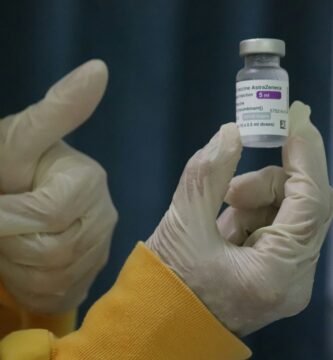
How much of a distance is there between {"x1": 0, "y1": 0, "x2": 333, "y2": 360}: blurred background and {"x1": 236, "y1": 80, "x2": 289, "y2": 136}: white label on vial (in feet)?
1.08

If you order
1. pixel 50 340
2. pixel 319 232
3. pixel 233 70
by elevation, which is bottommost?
pixel 50 340

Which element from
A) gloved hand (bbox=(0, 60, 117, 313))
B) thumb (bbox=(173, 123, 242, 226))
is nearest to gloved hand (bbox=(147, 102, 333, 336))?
thumb (bbox=(173, 123, 242, 226))

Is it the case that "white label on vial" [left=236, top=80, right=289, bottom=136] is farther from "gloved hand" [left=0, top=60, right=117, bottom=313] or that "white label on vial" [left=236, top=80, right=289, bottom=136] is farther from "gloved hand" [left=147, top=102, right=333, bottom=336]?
"gloved hand" [left=0, top=60, right=117, bottom=313]

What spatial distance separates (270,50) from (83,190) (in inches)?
13.2

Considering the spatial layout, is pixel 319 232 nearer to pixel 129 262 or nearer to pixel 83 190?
pixel 129 262

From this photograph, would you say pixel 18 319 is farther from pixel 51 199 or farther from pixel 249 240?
pixel 249 240

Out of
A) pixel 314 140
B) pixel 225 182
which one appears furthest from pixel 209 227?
pixel 314 140

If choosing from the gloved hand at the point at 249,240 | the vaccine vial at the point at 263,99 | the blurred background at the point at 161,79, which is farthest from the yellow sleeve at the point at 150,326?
the blurred background at the point at 161,79

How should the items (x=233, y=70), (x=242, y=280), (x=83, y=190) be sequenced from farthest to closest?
(x=233, y=70) → (x=83, y=190) → (x=242, y=280)

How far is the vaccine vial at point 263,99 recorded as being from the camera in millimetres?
773

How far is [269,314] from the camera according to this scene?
2.59 feet

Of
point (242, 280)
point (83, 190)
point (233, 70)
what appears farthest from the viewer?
point (233, 70)

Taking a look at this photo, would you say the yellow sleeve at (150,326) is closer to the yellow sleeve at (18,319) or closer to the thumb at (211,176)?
the thumb at (211,176)

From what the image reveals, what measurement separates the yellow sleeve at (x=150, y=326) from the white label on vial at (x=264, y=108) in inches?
7.0
